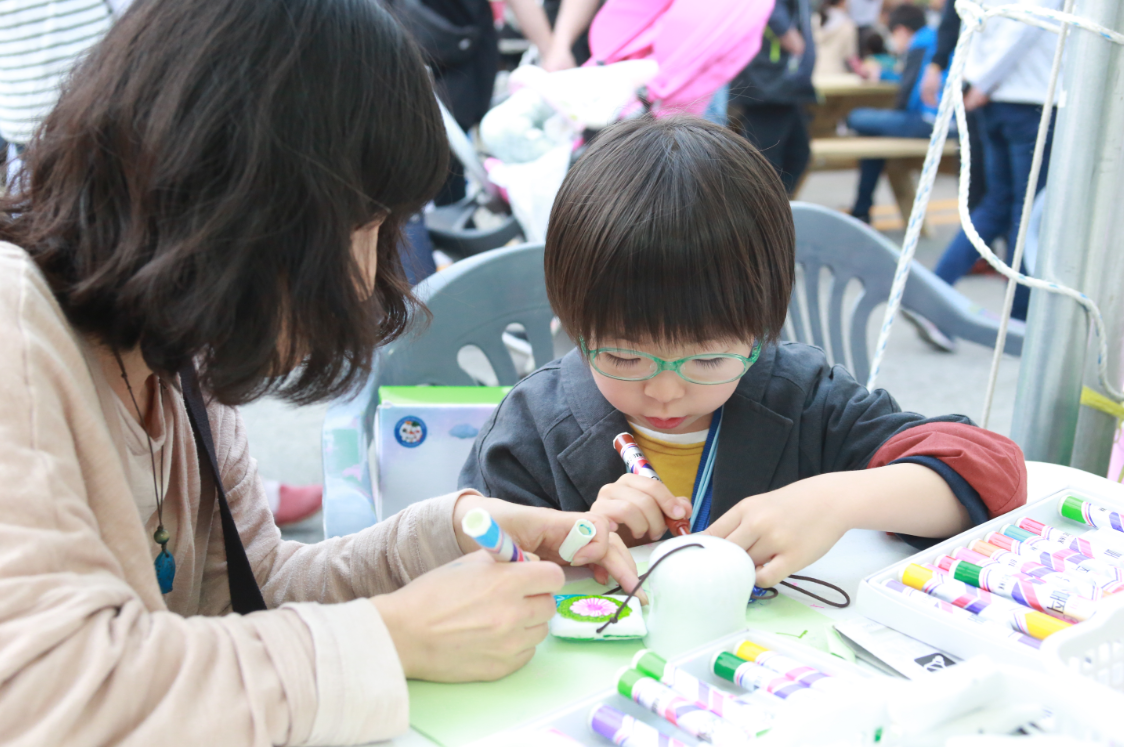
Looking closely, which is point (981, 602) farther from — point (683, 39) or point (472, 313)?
point (683, 39)

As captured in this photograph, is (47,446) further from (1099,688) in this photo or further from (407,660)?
(1099,688)

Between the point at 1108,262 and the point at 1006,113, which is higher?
the point at 1006,113

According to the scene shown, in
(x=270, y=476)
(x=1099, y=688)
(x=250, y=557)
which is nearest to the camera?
(x=1099, y=688)

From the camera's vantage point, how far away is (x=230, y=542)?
80 centimetres

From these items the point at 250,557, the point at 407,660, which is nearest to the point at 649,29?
the point at 250,557

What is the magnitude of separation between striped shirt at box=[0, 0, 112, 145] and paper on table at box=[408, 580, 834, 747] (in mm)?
1455

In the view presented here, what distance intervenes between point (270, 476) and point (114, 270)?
202 centimetres

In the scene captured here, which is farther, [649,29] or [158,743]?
[649,29]

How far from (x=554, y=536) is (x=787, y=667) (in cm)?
25

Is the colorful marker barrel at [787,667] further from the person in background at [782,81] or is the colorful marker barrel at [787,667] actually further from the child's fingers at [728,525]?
the person in background at [782,81]

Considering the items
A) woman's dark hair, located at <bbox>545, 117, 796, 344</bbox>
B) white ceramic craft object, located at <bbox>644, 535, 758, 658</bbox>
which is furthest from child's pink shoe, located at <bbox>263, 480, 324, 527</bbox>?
white ceramic craft object, located at <bbox>644, 535, 758, 658</bbox>

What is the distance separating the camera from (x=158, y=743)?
1.60 feet

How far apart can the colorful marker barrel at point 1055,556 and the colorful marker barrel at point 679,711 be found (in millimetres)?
330

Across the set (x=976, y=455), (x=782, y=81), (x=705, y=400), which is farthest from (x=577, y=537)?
(x=782, y=81)
